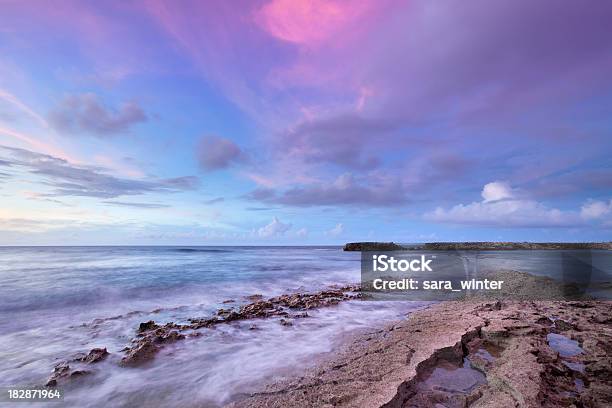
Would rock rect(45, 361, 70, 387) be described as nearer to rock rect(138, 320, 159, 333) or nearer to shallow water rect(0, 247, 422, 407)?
shallow water rect(0, 247, 422, 407)

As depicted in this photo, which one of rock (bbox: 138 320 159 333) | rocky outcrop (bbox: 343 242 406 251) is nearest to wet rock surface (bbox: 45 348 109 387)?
rock (bbox: 138 320 159 333)

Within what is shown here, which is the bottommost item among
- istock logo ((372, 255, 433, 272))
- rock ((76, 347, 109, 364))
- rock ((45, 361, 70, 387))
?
rock ((45, 361, 70, 387))

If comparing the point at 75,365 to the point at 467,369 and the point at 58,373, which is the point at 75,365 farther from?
the point at 467,369

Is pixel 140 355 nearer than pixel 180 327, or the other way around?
pixel 140 355

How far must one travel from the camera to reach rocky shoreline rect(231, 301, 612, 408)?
400 cm

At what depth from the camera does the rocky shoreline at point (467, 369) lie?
4000 millimetres

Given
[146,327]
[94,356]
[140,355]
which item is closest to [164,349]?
[140,355]

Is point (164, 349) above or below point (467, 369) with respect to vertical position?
below

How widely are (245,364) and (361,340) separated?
2.69m

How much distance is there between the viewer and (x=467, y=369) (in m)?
5.06

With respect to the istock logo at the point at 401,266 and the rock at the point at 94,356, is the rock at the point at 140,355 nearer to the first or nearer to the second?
the rock at the point at 94,356

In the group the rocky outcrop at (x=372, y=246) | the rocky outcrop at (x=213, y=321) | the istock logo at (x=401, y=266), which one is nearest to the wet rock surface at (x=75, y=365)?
the rocky outcrop at (x=213, y=321)

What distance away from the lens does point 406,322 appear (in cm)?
845

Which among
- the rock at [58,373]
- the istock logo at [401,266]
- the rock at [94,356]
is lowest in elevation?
the rock at [58,373]
